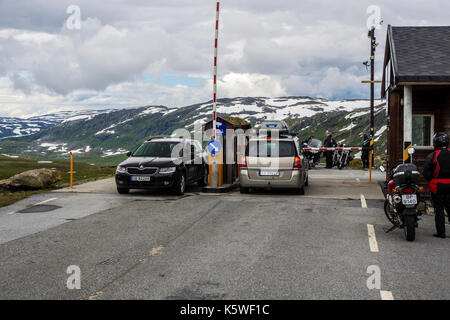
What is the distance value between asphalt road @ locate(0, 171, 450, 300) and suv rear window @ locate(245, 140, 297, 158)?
2.04m

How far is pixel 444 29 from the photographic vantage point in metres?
17.5

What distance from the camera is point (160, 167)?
14.0 metres

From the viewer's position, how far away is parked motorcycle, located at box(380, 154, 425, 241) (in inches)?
320

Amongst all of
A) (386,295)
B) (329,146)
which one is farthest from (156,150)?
(329,146)

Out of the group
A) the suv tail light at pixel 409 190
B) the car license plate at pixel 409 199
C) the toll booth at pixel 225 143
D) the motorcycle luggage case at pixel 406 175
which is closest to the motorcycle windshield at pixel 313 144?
the toll booth at pixel 225 143

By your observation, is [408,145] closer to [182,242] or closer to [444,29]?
[444,29]

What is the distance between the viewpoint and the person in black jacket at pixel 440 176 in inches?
338

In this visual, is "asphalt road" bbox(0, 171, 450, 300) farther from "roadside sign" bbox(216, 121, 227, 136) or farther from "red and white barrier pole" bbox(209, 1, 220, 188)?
"roadside sign" bbox(216, 121, 227, 136)

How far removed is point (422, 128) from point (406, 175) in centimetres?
1007

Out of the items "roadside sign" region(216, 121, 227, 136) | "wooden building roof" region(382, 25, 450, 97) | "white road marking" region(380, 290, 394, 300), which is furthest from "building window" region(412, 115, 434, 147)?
"white road marking" region(380, 290, 394, 300)

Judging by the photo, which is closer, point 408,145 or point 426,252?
point 426,252

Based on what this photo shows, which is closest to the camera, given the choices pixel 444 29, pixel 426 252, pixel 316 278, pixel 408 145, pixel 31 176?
pixel 316 278
